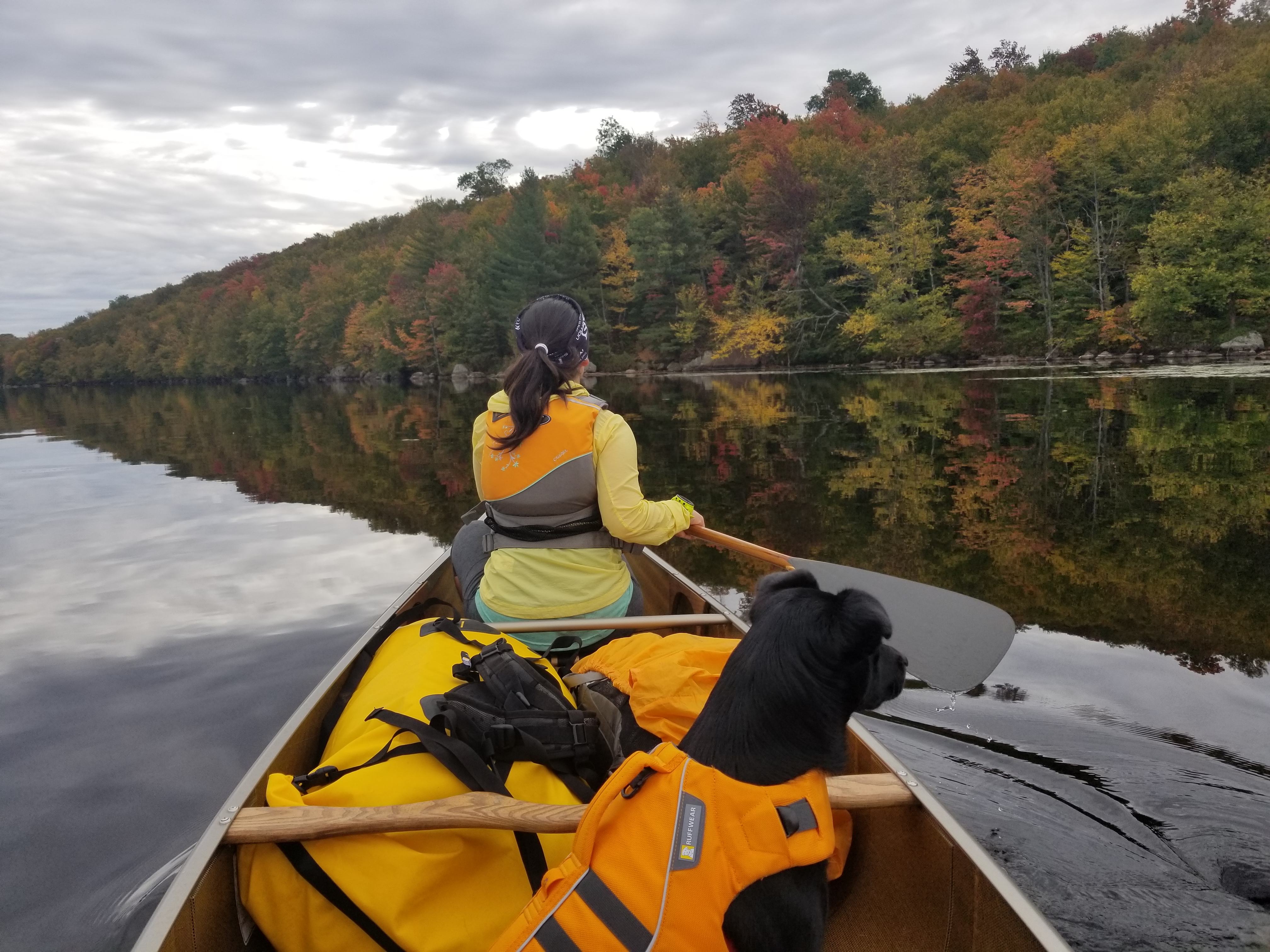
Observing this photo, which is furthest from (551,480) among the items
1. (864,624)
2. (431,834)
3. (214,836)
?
(864,624)

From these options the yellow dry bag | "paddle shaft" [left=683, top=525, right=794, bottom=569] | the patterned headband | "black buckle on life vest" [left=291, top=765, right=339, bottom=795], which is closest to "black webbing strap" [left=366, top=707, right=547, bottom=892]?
the yellow dry bag

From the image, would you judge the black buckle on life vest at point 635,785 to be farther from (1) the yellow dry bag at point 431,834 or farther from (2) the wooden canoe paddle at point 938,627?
(2) the wooden canoe paddle at point 938,627

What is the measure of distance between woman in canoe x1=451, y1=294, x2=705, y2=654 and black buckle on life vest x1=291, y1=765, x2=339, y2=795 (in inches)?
51.3

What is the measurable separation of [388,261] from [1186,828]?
76.8m

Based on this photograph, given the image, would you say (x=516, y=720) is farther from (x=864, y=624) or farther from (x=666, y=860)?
(x=864, y=624)

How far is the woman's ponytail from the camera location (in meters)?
2.92

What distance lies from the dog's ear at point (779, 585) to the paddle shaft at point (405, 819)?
0.57 meters

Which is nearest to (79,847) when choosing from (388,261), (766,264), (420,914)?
(420,914)

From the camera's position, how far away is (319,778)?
76.8 inches

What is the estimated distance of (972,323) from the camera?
116 ft

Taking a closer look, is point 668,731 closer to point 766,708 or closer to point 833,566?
point 766,708

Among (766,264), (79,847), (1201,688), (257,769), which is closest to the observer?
(257,769)

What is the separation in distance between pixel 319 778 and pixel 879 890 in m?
1.45

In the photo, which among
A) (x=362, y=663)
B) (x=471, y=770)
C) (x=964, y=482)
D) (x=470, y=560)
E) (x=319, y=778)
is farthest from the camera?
(x=964, y=482)
